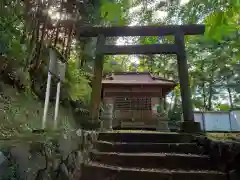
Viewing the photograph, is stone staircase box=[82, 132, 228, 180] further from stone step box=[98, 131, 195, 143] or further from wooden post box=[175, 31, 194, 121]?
→ wooden post box=[175, 31, 194, 121]

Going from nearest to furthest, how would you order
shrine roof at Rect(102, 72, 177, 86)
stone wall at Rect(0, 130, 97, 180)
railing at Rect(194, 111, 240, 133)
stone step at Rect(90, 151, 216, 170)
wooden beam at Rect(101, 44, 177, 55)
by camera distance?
stone wall at Rect(0, 130, 97, 180), stone step at Rect(90, 151, 216, 170), wooden beam at Rect(101, 44, 177, 55), railing at Rect(194, 111, 240, 133), shrine roof at Rect(102, 72, 177, 86)

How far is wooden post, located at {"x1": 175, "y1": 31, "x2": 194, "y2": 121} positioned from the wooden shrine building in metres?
6.45

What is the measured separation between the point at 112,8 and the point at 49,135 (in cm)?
168

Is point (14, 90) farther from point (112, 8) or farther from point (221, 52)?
point (221, 52)

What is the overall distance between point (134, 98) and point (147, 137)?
864 cm

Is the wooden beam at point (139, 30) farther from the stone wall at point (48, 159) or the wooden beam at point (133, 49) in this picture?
the stone wall at point (48, 159)

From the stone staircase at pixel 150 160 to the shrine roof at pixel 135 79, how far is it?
Answer: 27.0ft

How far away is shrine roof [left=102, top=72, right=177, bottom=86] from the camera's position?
12.8m

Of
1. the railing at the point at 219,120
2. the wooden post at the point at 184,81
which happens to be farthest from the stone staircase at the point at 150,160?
the railing at the point at 219,120

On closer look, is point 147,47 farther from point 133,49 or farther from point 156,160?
point 156,160

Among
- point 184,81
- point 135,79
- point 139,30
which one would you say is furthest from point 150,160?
point 135,79

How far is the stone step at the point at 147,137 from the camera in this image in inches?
180

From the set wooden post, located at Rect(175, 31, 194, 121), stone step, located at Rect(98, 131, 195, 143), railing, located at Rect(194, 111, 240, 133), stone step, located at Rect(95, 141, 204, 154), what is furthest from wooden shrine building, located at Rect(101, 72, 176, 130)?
stone step, located at Rect(95, 141, 204, 154)

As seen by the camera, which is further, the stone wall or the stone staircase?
the stone staircase
